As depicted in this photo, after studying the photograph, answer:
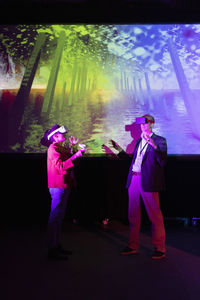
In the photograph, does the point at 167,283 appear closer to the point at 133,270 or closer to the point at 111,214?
the point at 133,270

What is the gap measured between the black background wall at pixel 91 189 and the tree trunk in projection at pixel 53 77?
0.80 metres

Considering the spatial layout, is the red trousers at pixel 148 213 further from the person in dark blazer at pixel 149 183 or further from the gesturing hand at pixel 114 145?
the gesturing hand at pixel 114 145

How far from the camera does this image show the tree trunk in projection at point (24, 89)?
512 centimetres

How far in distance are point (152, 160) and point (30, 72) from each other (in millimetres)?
2737

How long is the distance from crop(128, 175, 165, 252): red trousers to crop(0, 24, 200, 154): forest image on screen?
5.10ft

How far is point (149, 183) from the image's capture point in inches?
133

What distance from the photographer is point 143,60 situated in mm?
5047

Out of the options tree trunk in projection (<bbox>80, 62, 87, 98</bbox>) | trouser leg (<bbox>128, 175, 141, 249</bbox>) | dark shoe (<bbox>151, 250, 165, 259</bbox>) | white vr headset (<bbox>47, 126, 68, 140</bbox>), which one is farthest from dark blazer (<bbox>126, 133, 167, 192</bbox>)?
tree trunk in projection (<bbox>80, 62, 87, 98</bbox>)

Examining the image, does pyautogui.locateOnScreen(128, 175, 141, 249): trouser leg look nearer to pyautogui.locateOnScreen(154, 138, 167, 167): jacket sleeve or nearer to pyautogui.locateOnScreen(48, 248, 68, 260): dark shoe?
pyautogui.locateOnScreen(154, 138, 167, 167): jacket sleeve

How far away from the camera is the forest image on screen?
4.98 meters

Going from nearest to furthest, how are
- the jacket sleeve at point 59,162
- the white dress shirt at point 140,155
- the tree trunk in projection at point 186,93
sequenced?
the jacket sleeve at point 59,162 → the white dress shirt at point 140,155 → the tree trunk in projection at point 186,93

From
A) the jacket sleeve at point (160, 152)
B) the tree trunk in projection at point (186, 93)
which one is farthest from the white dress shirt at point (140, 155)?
the tree trunk in projection at point (186, 93)
